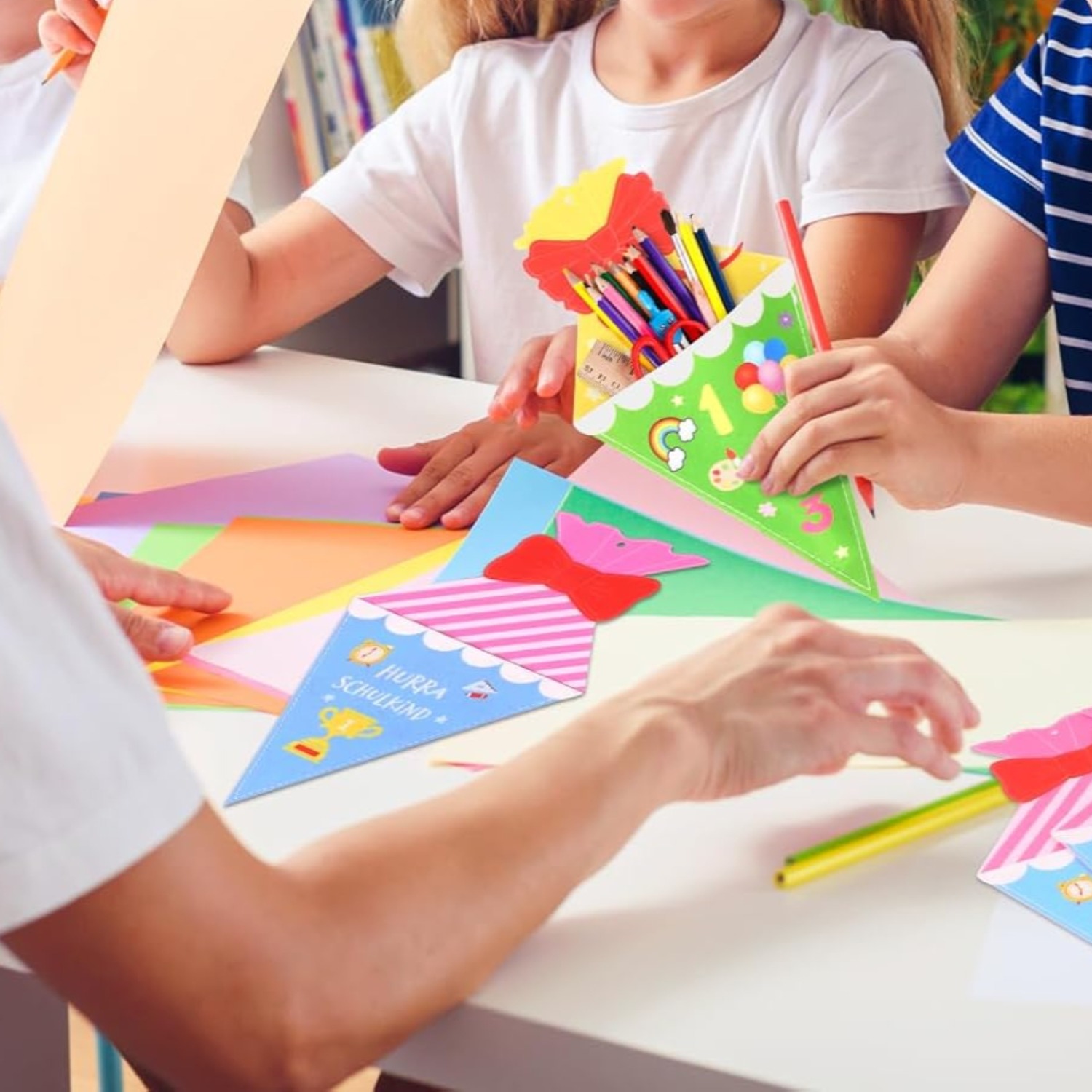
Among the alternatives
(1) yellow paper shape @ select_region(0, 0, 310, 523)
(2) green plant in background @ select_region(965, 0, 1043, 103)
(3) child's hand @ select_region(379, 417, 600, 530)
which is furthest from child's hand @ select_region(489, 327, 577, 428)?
(2) green plant in background @ select_region(965, 0, 1043, 103)

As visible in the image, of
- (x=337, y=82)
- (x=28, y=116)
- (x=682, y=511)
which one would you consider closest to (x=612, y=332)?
(x=682, y=511)

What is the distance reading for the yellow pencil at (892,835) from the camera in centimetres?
68

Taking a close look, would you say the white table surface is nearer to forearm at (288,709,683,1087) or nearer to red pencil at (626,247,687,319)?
forearm at (288,709,683,1087)

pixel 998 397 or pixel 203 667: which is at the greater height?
pixel 203 667

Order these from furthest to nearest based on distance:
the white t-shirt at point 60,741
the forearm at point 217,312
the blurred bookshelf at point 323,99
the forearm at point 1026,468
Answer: the blurred bookshelf at point 323,99, the forearm at point 217,312, the forearm at point 1026,468, the white t-shirt at point 60,741

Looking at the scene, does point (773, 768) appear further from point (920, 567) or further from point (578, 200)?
point (578, 200)

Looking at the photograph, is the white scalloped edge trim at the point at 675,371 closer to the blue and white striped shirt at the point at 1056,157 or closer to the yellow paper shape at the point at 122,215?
the yellow paper shape at the point at 122,215

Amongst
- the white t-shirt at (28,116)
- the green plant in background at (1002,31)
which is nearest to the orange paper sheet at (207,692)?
the white t-shirt at (28,116)

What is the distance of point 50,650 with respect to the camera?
506 mm

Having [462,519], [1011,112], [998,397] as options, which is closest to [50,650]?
[462,519]

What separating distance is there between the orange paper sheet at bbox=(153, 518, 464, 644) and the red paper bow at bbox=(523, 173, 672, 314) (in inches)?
6.8

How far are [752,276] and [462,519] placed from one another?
24 centimetres

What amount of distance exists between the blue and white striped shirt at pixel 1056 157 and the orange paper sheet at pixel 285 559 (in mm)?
554

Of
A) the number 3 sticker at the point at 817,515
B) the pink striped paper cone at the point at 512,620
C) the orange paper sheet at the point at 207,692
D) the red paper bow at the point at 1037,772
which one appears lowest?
the red paper bow at the point at 1037,772
